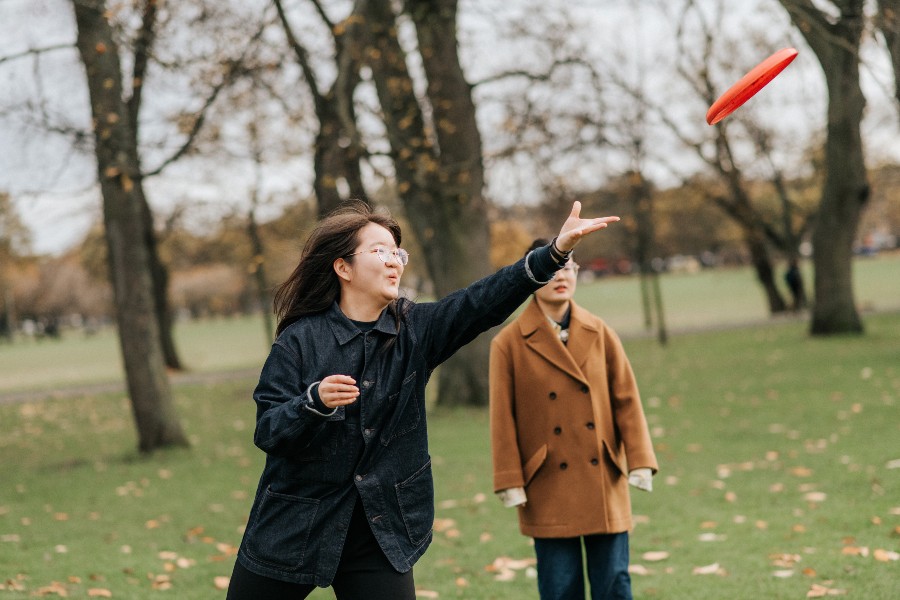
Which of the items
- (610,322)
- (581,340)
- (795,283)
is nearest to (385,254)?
(581,340)

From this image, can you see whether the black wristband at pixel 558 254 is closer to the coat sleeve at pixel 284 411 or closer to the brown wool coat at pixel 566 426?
the coat sleeve at pixel 284 411

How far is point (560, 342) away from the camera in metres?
4.93

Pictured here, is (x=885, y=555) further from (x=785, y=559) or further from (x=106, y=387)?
(x=106, y=387)

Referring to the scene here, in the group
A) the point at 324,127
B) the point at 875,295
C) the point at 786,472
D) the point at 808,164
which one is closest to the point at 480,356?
the point at 324,127

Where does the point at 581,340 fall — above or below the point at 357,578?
above

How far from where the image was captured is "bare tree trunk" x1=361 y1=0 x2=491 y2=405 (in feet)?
48.5

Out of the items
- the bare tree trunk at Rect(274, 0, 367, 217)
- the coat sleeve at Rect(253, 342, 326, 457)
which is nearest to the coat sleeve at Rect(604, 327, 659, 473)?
the coat sleeve at Rect(253, 342, 326, 457)

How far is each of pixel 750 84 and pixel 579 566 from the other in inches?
92.4

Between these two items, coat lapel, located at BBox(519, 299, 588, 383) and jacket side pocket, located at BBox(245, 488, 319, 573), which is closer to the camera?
jacket side pocket, located at BBox(245, 488, 319, 573)

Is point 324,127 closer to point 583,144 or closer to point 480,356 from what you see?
point 480,356

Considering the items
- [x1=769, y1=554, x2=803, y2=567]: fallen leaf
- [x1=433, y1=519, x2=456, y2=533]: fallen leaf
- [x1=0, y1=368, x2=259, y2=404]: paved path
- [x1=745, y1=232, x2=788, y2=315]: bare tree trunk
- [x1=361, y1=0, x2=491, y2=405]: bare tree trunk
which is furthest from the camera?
[x1=745, y1=232, x2=788, y2=315]: bare tree trunk

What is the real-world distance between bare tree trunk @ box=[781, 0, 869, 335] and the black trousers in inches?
737

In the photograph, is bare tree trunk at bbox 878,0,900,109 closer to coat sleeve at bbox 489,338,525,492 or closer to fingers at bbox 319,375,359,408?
coat sleeve at bbox 489,338,525,492

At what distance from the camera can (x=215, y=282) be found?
89.1 m
